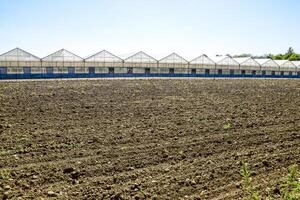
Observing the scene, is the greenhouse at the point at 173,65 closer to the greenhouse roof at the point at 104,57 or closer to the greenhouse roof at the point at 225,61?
the greenhouse roof at the point at 225,61

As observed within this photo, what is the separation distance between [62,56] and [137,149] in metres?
34.3

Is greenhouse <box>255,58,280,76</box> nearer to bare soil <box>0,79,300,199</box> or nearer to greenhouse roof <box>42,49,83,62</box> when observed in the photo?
greenhouse roof <box>42,49,83,62</box>

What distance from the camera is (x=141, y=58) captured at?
48562mm

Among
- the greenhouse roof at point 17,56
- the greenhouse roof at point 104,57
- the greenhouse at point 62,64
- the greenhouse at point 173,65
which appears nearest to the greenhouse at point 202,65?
the greenhouse at point 173,65

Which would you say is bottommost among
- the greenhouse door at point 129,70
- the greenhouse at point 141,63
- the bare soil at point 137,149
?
the bare soil at point 137,149

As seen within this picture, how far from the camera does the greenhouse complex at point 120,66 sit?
39.6 meters

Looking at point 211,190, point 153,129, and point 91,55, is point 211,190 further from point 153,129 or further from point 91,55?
point 91,55

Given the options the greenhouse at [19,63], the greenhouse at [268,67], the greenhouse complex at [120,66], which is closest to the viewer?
the greenhouse at [19,63]

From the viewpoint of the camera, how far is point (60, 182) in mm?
8305

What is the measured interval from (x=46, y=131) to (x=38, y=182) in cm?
510

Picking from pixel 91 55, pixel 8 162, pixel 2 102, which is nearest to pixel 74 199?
pixel 8 162

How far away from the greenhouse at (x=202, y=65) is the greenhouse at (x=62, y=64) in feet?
63.0

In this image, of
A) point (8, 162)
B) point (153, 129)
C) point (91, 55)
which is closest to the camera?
point (8, 162)

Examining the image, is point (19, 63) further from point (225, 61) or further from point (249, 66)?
point (249, 66)
